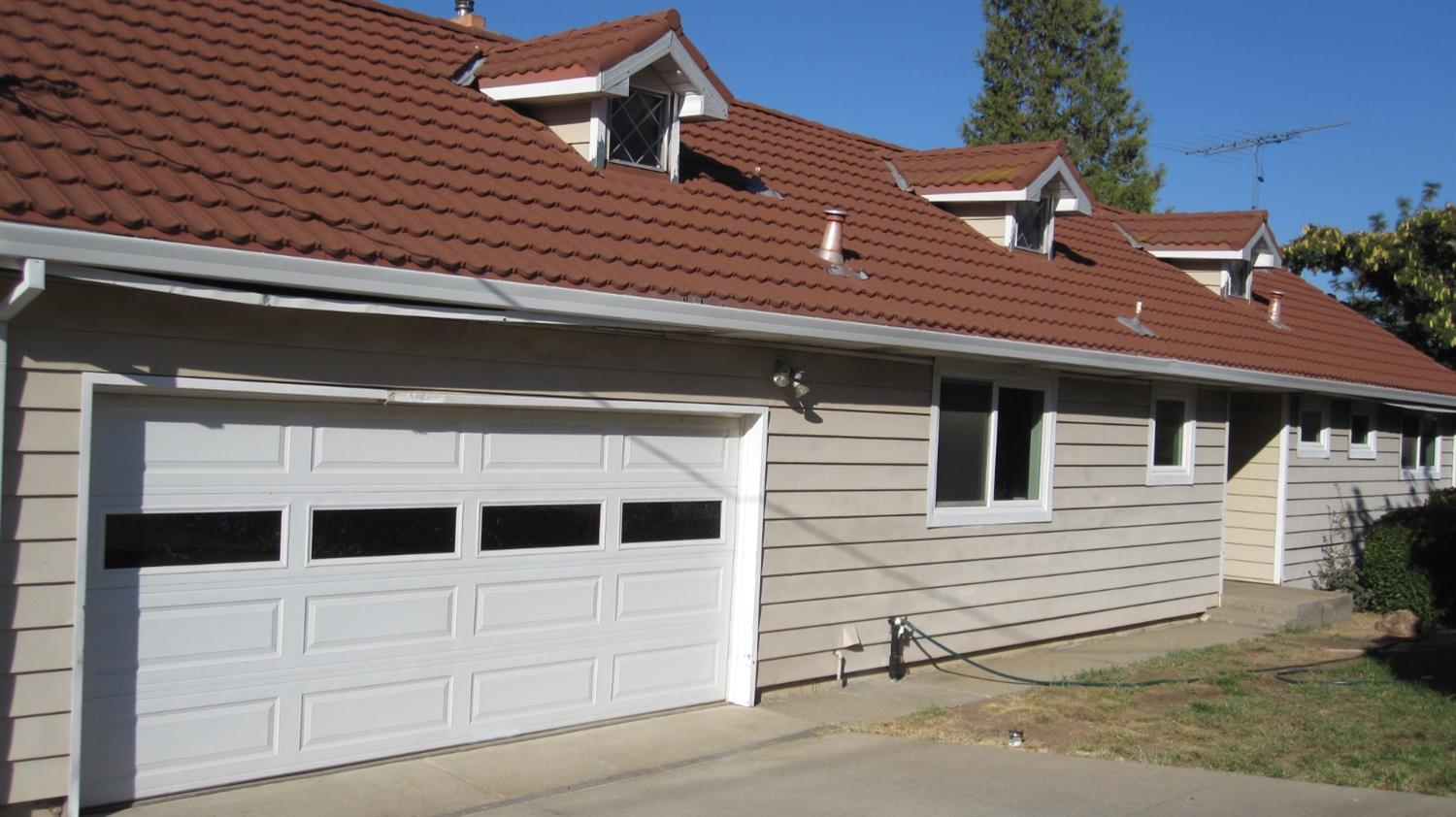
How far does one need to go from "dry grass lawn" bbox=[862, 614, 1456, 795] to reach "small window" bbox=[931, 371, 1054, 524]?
1420 mm

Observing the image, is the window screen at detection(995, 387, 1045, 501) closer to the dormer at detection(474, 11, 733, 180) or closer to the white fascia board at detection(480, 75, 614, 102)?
the dormer at detection(474, 11, 733, 180)

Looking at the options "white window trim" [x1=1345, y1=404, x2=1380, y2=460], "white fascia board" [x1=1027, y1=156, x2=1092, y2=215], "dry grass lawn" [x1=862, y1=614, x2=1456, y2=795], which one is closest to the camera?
"dry grass lawn" [x1=862, y1=614, x2=1456, y2=795]

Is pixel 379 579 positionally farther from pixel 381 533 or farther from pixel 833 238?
pixel 833 238

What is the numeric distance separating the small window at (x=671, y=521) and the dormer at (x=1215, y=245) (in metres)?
10.3

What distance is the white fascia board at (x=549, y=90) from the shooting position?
9.51 m

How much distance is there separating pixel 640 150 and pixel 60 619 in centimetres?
571

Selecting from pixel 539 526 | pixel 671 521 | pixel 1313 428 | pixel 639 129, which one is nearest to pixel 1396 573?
pixel 1313 428

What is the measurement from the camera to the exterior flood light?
30.5 ft

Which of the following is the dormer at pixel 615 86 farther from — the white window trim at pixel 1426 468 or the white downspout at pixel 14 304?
the white window trim at pixel 1426 468

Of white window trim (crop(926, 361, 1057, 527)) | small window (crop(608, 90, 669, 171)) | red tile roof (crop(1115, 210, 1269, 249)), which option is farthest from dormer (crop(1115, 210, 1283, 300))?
small window (crop(608, 90, 669, 171))

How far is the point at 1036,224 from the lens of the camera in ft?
46.0

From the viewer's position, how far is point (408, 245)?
23.9ft

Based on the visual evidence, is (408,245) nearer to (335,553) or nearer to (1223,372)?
(335,553)

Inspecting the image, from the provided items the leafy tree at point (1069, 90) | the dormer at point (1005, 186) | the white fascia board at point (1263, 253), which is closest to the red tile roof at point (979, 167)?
the dormer at point (1005, 186)
